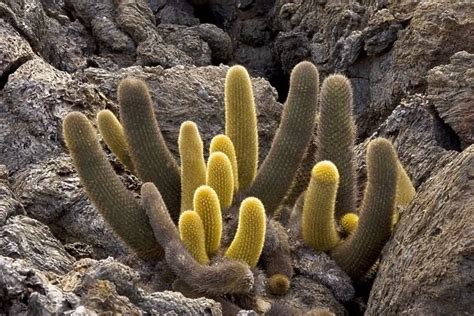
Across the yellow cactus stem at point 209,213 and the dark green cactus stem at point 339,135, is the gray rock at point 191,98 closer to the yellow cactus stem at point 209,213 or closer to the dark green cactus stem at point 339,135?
the dark green cactus stem at point 339,135

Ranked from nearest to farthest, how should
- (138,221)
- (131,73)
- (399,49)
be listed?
(138,221), (131,73), (399,49)

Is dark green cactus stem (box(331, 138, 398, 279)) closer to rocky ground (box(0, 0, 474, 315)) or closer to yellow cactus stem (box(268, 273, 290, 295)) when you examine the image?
rocky ground (box(0, 0, 474, 315))

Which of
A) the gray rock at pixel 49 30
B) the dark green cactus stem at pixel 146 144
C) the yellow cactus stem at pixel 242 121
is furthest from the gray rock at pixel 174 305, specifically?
the gray rock at pixel 49 30

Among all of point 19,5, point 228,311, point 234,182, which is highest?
point 19,5

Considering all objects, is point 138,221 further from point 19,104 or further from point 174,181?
point 19,104

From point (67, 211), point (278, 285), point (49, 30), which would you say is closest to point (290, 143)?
point (278, 285)

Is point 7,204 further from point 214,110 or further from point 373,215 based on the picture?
point 214,110

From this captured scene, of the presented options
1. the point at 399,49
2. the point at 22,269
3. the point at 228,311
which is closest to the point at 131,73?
the point at 399,49
